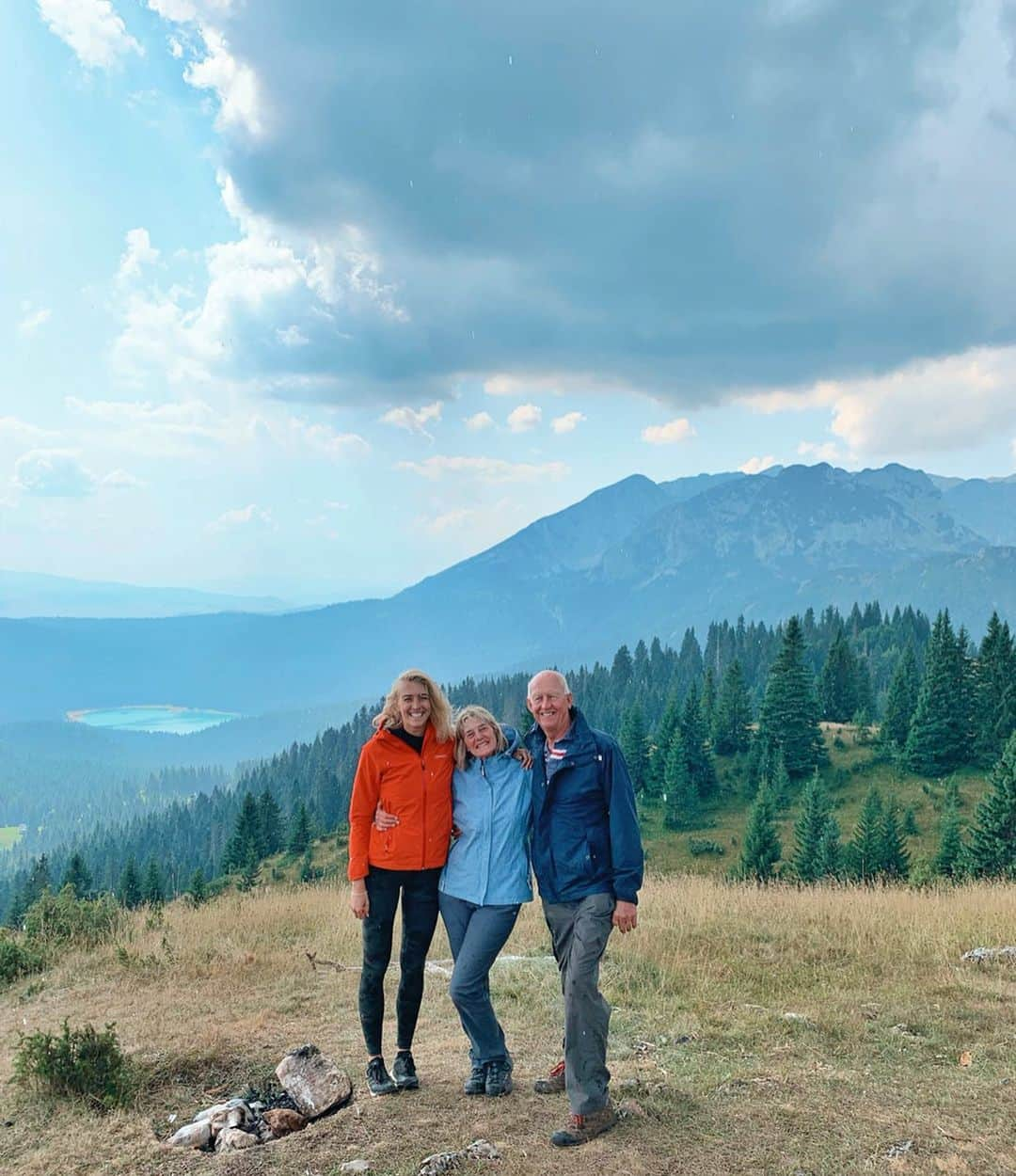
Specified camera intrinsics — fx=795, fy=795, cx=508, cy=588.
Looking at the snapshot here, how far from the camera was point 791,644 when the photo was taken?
73.7 meters

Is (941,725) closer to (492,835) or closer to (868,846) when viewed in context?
(868,846)

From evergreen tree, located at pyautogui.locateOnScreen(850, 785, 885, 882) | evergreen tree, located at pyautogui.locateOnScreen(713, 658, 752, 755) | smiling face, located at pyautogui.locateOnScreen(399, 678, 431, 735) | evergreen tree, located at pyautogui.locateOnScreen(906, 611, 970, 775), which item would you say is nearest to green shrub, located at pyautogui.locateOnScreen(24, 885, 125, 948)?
smiling face, located at pyautogui.locateOnScreen(399, 678, 431, 735)

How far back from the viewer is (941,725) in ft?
218

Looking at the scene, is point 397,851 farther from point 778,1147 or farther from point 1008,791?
point 1008,791

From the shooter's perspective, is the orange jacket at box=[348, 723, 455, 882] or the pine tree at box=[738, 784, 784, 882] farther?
the pine tree at box=[738, 784, 784, 882]

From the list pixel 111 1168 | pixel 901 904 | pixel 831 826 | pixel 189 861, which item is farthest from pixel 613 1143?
pixel 189 861

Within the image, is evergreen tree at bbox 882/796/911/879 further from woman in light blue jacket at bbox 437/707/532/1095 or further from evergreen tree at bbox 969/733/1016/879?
woman in light blue jacket at bbox 437/707/532/1095

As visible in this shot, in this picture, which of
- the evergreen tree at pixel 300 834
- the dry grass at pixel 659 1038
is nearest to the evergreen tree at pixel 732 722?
the evergreen tree at pixel 300 834

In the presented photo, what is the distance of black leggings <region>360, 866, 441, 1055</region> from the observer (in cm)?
621

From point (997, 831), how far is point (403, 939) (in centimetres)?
4363

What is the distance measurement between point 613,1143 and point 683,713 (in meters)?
74.8

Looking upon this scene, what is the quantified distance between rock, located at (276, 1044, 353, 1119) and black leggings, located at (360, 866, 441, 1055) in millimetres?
339

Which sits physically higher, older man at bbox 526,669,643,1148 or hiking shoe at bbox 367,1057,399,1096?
older man at bbox 526,669,643,1148

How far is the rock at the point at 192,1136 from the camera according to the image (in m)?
5.75
